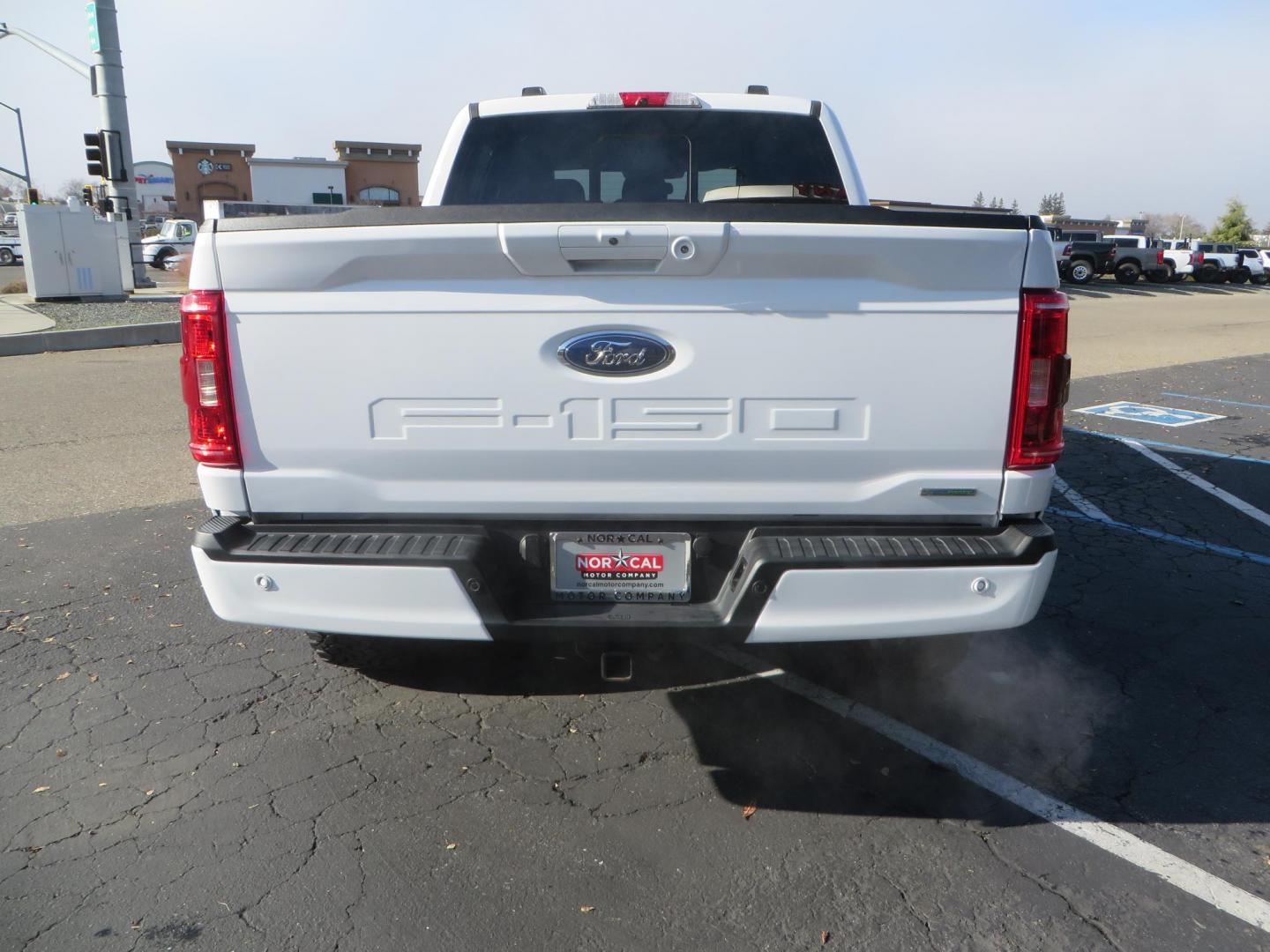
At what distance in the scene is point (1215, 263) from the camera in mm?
40688

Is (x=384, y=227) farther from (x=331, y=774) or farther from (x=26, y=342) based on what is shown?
(x=26, y=342)

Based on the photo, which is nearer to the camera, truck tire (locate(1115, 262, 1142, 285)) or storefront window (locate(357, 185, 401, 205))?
truck tire (locate(1115, 262, 1142, 285))

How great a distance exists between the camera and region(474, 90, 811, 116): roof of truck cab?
4.78m

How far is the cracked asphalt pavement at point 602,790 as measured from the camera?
266 centimetres

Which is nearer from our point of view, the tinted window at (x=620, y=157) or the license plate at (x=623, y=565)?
the license plate at (x=623, y=565)

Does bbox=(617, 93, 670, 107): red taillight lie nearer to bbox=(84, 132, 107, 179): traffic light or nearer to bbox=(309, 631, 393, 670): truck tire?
bbox=(309, 631, 393, 670): truck tire

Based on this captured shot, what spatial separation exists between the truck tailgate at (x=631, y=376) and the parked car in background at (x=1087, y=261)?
36454mm

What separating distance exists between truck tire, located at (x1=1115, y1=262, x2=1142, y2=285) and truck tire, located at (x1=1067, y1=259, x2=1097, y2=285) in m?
0.96

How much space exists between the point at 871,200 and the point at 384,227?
3.18 meters

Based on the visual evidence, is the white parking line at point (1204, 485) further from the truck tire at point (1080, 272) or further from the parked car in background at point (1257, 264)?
the parked car in background at point (1257, 264)

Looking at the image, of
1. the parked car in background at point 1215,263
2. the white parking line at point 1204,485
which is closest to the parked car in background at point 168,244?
the white parking line at point 1204,485

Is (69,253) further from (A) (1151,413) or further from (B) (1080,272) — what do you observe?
(B) (1080,272)

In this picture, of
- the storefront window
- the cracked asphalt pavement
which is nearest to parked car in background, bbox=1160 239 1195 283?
the storefront window

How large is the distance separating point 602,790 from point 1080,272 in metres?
38.0
